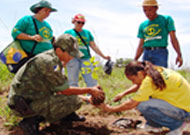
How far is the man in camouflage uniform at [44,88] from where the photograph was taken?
243 centimetres

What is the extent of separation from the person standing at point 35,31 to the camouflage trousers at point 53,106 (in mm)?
885

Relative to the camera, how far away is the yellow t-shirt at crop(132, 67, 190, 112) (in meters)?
2.49

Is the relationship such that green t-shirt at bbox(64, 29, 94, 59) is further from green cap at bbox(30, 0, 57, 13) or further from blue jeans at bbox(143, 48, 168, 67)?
blue jeans at bbox(143, 48, 168, 67)

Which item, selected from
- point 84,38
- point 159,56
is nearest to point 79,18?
point 84,38

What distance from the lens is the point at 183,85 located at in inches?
103

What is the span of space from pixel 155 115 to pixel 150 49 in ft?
4.10

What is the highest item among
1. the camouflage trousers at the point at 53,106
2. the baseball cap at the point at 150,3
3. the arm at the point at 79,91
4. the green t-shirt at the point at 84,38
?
the baseball cap at the point at 150,3

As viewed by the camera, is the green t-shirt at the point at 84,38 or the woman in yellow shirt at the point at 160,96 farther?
the green t-shirt at the point at 84,38

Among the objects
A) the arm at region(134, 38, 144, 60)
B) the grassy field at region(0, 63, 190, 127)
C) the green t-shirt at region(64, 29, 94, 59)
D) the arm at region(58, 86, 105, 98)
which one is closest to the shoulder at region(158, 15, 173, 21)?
the arm at region(134, 38, 144, 60)

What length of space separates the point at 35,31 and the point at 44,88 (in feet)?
3.29

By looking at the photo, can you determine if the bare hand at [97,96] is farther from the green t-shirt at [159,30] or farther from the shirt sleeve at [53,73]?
the green t-shirt at [159,30]

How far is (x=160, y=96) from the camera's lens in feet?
8.84

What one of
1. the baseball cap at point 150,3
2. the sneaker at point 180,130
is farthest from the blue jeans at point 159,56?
the sneaker at point 180,130

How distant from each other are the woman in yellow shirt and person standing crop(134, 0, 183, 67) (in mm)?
1003
